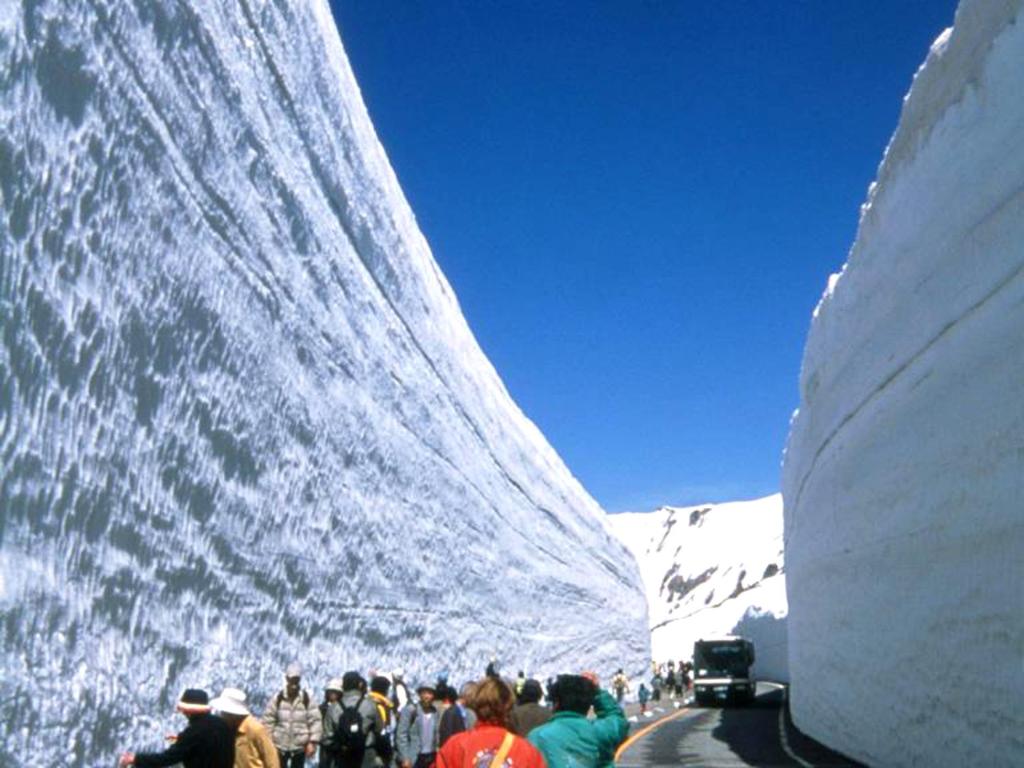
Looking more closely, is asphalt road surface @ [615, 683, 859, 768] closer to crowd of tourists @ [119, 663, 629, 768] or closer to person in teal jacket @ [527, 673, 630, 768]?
crowd of tourists @ [119, 663, 629, 768]

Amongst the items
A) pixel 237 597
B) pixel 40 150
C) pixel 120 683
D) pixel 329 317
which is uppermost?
pixel 329 317

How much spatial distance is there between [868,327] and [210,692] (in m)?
9.67

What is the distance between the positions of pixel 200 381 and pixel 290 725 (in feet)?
9.00

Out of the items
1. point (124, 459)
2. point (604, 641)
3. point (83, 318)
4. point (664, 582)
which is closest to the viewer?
point (83, 318)

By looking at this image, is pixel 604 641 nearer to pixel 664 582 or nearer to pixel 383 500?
pixel 383 500

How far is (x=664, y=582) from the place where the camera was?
10188 centimetres

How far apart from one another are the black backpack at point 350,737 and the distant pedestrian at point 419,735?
2.70 ft

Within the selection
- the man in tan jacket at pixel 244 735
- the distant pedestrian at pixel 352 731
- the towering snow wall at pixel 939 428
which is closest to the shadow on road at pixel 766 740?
the towering snow wall at pixel 939 428

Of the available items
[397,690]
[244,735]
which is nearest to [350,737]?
[244,735]

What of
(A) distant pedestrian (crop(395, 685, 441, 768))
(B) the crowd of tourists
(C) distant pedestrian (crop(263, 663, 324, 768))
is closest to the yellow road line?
(A) distant pedestrian (crop(395, 685, 441, 768))

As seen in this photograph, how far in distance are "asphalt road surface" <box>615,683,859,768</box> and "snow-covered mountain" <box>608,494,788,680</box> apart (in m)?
40.7

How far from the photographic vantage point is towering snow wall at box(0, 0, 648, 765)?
7113 millimetres

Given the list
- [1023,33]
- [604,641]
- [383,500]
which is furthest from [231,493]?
[604,641]

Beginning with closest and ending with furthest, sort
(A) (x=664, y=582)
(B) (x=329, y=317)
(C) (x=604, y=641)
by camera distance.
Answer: (B) (x=329, y=317) < (C) (x=604, y=641) < (A) (x=664, y=582)
